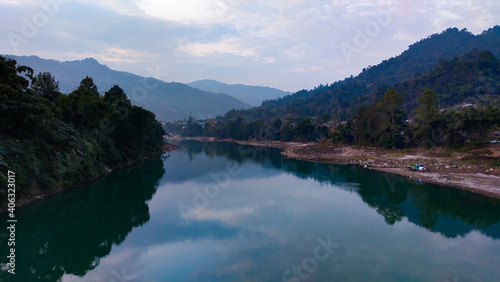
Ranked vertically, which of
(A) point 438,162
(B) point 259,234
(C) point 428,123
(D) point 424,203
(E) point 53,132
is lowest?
(B) point 259,234

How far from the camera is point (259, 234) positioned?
1351 centimetres

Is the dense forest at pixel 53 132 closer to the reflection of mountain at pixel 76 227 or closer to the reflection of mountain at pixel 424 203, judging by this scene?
the reflection of mountain at pixel 76 227

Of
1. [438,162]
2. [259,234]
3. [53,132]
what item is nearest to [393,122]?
[438,162]

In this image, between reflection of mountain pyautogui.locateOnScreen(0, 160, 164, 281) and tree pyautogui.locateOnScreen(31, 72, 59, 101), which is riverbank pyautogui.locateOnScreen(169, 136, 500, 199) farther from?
tree pyautogui.locateOnScreen(31, 72, 59, 101)

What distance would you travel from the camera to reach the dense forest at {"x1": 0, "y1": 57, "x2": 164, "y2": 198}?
1435 cm

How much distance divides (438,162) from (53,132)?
97.2 ft

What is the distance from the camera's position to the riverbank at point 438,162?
20.9 m

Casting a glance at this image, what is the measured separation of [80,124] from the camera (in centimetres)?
2217

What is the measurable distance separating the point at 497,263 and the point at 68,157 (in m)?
21.5

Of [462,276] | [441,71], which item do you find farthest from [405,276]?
[441,71]

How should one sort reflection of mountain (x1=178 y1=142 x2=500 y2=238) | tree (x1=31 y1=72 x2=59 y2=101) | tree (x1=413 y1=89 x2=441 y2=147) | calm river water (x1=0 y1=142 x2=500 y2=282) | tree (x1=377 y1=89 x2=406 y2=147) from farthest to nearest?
tree (x1=377 y1=89 x2=406 y2=147), tree (x1=413 y1=89 x2=441 y2=147), tree (x1=31 y1=72 x2=59 y2=101), reflection of mountain (x1=178 y1=142 x2=500 y2=238), calm river water (x1=0 y1=142 x2=500 y2=282)

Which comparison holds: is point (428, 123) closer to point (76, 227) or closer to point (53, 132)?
point (76, 227)

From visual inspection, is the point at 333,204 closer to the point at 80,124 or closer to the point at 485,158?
the point at 485,158

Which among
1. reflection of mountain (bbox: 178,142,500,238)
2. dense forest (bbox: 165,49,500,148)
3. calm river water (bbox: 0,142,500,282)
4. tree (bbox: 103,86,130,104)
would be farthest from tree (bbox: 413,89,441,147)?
tree (bbox: 103,86,130,104)
